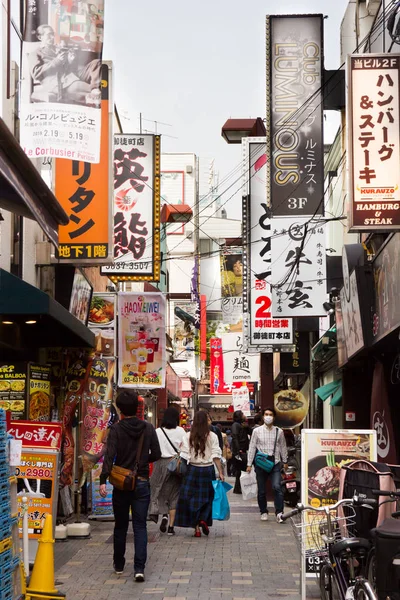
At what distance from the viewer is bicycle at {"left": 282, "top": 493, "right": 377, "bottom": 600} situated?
247 inches

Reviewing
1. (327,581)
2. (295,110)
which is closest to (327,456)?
(327,581)

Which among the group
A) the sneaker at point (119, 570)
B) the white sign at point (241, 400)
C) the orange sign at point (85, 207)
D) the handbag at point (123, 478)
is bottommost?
the sneaker at point (119, 570)

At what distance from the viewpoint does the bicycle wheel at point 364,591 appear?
18.9ft

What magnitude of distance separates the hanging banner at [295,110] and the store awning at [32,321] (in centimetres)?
472

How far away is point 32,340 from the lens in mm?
14797

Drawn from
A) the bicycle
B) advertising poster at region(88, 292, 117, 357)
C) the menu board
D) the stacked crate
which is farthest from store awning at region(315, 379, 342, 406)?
the stacked crate

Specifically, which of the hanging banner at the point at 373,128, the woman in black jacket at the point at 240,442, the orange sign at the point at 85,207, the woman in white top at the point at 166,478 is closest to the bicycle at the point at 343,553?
the hanging banner at the point at 373,128

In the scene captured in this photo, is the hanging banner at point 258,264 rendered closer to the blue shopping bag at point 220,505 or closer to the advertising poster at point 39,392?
the blue shopping bag at point 220,505

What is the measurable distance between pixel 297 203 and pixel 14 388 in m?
6.57

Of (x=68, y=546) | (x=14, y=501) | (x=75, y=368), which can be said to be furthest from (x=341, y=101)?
(x=14, y=501)

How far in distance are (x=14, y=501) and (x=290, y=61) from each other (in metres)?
11.3

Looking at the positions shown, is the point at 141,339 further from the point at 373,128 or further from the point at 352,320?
the point at 373,128

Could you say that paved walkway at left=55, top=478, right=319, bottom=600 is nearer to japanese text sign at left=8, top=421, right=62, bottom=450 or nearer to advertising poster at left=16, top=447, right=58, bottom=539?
advertising poster at left=16, top=447, right=58, bottom=539

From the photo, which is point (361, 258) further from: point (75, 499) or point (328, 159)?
point (328, 159)
